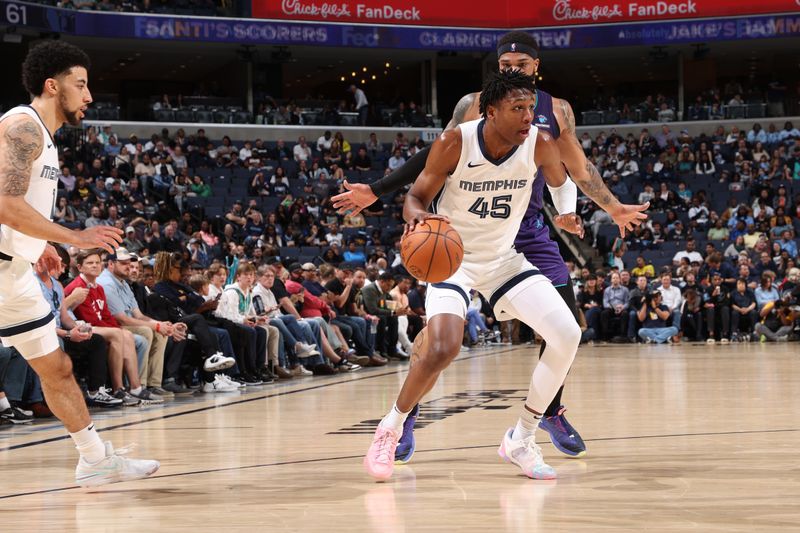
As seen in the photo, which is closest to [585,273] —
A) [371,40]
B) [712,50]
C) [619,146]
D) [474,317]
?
[474,317]

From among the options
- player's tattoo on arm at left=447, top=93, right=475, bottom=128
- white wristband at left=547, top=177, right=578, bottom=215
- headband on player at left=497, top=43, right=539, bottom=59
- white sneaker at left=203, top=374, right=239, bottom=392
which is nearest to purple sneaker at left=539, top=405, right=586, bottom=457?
white wristband at left=547, top=177, right=578, bottom=215

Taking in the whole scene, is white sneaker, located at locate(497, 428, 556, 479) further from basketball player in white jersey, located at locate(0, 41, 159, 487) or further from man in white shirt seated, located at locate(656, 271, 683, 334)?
man in white shirt seated, located at locate(656, 271, 683, 334)

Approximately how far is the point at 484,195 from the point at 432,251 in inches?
21.2

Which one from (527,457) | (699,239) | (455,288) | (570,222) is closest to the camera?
(527,457)

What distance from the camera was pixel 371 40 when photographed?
93.6 ft

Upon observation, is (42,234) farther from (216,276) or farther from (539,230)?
(216,276)

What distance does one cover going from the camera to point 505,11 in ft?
96.4

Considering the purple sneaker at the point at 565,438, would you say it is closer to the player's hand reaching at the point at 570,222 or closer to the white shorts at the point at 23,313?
the player's hand reaching at the point at 570,222

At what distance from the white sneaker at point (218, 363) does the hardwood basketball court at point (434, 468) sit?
35 cm

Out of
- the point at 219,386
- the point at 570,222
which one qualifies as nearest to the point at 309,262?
the point at 219,386

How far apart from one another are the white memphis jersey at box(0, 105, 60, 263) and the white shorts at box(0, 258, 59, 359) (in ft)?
0.18

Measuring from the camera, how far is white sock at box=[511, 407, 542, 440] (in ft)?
15.5

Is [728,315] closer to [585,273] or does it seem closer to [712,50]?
[585,273]

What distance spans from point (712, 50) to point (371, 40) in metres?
9.88
